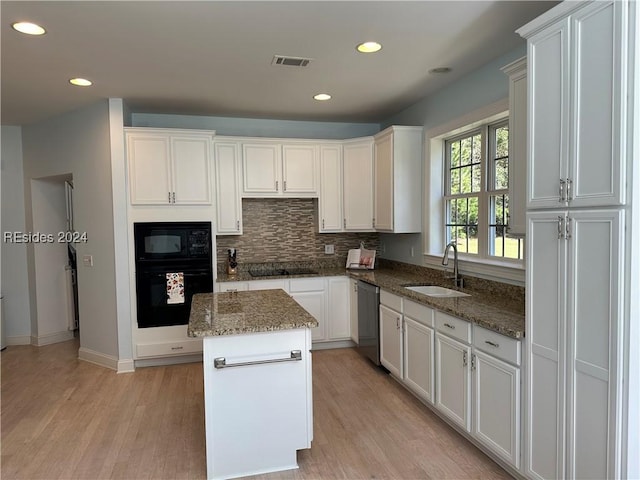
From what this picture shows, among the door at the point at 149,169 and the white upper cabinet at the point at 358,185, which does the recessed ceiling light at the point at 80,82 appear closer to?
the door at the point at 149,169

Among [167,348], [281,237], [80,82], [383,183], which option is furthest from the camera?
[281,237]

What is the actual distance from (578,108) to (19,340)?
246 inches

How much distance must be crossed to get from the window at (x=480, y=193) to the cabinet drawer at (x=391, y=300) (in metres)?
0.79

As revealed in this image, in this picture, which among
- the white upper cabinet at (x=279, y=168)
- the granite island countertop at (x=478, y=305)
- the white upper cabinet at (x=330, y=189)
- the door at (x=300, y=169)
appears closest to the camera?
the granite island countertop at (x=478, y=305)

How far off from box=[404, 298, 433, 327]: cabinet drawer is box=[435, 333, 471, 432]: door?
0.49 feet

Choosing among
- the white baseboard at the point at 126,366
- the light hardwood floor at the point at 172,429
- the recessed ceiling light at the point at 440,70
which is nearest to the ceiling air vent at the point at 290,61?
the recessed ceiling light at the point at 440,70

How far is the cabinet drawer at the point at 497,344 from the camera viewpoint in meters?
2.19

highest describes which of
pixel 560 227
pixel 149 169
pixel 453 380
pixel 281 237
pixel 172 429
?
pixel 149 169

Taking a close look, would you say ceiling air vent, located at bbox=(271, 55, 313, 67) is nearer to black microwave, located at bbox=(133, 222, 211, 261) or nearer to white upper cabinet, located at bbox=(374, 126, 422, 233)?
white upper cabinet, located at bbox=(374, 126, 422, 233)

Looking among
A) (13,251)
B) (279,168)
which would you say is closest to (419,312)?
(279,168)

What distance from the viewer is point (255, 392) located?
93.8 inches

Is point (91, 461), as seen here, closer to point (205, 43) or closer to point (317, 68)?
point (205, 43)

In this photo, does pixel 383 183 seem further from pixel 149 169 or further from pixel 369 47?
pixel 149 169

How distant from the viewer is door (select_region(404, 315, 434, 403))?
9.93ft
